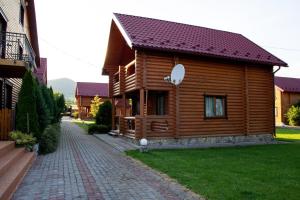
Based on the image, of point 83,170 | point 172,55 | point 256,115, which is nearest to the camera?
point 83,170

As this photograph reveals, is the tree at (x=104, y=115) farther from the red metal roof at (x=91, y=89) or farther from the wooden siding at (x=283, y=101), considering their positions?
the red metal roof at (x=91, y=89)

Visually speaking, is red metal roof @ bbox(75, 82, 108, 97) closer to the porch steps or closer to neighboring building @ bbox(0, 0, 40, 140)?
neighboring building @ bbox(0, 0, 40, 140)

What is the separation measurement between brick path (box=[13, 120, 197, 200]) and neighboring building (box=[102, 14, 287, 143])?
4.20 meters

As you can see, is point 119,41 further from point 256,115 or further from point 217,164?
point 217,164

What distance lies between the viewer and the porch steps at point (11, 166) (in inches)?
225

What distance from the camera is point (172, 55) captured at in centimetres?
1396

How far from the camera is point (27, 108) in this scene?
11094mm

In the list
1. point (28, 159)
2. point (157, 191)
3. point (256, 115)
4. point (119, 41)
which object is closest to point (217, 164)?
point (157, 191)

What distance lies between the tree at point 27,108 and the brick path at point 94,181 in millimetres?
1522

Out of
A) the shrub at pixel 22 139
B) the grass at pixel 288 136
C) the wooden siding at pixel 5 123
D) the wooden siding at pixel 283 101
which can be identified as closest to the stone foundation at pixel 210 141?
the grass at pixel 288 136

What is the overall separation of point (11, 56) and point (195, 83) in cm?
816

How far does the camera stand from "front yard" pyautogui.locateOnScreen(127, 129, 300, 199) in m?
5.93

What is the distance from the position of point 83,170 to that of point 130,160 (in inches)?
81.2

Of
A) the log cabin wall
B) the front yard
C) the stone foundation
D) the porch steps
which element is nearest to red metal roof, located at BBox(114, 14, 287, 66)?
the log cabin wall
